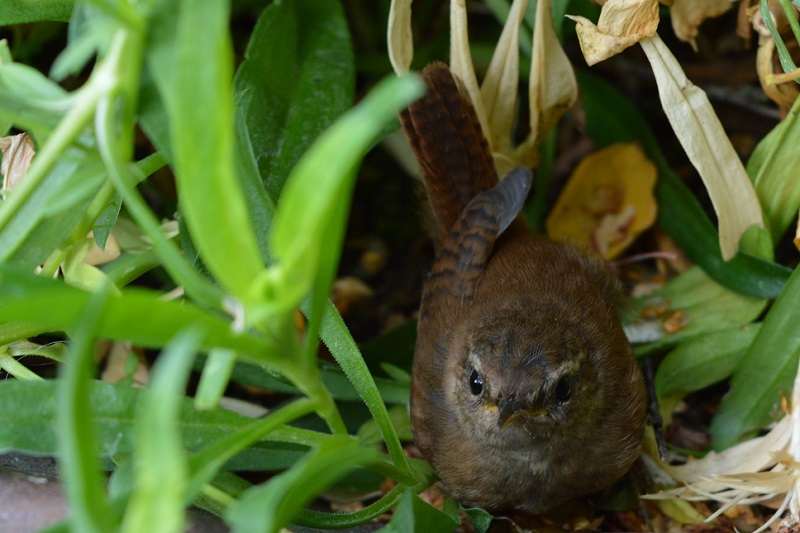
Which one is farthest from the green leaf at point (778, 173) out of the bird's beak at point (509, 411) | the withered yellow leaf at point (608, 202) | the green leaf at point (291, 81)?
the green leaf at point (291, 81)

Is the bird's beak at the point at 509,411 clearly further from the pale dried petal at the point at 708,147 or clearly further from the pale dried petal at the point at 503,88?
the pale dried petal at the point at 503,88

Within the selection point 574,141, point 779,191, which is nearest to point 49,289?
point 779,191

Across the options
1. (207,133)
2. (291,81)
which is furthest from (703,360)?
(207,133)

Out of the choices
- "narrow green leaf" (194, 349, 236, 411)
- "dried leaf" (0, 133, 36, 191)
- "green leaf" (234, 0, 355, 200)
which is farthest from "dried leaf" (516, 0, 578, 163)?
"narrow green leaf" (194, 349, 236, 411)

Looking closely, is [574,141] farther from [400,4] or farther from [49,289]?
[49,289]

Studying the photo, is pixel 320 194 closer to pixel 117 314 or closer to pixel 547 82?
pixel 117 314

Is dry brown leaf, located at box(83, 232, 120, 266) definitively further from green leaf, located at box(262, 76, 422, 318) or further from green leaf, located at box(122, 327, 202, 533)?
green leaf, located at box(122, 327, 202, 533)
